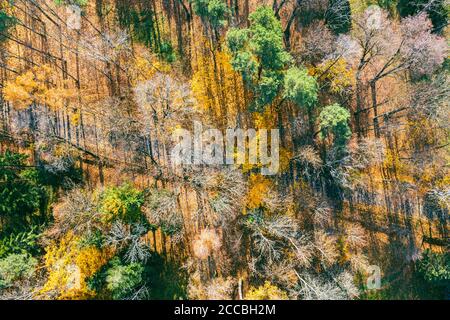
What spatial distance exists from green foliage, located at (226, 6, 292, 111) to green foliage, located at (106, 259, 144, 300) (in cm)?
1484

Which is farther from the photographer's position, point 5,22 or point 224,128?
point 224,128

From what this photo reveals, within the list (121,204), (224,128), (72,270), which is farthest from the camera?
(224,128)

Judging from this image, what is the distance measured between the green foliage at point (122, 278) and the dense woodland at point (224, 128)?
1321mm

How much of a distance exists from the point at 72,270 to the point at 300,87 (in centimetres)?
1972

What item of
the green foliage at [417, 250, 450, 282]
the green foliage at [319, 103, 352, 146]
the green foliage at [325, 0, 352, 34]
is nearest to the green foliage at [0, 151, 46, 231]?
the green foliage at [319, 103, 352, 146]

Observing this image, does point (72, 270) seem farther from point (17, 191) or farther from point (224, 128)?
point (224, 128)

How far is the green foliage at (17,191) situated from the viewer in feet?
88.3

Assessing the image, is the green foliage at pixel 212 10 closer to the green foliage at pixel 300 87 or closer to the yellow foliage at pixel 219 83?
the yellow foliage at pixel 219 83

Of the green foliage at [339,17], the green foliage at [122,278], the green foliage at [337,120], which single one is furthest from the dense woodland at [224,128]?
the green foliage at [337,120]

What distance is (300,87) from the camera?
24500 mm

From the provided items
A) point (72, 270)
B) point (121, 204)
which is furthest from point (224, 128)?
point (72, 270)

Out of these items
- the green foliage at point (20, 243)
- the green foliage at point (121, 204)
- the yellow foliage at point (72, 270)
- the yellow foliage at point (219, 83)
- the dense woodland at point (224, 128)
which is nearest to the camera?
the green foliage at point (121, 204)

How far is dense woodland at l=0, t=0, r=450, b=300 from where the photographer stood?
92.0ft

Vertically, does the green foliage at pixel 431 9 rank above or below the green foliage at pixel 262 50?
above
